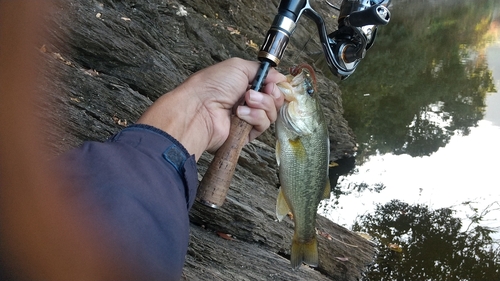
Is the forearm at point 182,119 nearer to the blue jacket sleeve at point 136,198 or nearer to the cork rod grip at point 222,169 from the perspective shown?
the cork rod grip at point 222,169

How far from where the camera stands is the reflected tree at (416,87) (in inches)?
498

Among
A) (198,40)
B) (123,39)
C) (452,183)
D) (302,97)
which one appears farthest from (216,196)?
(452,183)

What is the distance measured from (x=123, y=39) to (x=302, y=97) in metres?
3.76

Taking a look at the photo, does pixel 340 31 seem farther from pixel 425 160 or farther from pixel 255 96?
pixel 425 160

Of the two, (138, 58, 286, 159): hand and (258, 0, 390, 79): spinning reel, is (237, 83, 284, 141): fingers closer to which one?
(138, 58, 286, 159): hand

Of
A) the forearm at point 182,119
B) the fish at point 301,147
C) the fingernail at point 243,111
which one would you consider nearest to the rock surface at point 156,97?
the fish at point 301,147

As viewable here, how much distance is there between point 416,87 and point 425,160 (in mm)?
5696

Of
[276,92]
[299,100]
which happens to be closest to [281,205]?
[299,100]

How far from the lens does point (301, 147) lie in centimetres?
289

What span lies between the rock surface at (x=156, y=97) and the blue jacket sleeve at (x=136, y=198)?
2.12 metres

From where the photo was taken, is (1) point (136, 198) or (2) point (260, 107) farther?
(2) point (260, 107)

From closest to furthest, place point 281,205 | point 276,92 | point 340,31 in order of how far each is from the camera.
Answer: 1. point 276,92
2. point 340,31
3. point 281,205

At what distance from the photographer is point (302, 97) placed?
2859 millimetres

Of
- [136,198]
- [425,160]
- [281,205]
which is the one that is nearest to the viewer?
[136,198]
